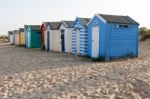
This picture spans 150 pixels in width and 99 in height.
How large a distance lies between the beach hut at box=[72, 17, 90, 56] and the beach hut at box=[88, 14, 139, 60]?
1.12 meters

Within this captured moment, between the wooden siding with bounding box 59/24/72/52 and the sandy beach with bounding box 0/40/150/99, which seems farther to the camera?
the wooden siding with bounding box 59/24/72/52

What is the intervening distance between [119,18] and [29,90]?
11506 millimetres

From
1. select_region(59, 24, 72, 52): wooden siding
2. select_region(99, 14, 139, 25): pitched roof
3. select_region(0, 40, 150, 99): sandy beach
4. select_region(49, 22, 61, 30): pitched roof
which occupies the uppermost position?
select_region(99, 14, 139, 25): pitched roof

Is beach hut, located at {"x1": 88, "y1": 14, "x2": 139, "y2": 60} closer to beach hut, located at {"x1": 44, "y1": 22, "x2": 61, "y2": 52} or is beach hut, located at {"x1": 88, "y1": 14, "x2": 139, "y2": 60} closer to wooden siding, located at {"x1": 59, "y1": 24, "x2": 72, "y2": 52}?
wooden siding, located at {"x1": 59, "y1": 24, "x2": 72, "y2": 52}

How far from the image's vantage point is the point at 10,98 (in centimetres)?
876

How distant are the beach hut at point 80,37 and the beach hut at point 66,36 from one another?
1834mm

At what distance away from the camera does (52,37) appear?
1174 inches

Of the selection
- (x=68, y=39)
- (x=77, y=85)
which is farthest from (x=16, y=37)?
(x=77, y=85)

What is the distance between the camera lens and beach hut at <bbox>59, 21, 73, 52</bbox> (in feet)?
85.3

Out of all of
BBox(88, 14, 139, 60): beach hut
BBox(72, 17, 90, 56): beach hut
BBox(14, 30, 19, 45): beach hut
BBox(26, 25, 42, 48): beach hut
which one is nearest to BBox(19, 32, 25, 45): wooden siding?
BBox(14, 30, 19, 45): beach hut

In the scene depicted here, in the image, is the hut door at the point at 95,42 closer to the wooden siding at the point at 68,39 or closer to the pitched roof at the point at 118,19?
the pitched roof at the point at 118,19

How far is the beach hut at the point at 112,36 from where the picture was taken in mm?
18625

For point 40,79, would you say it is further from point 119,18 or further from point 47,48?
point 47,48

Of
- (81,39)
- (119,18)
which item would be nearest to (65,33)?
(81,39)
